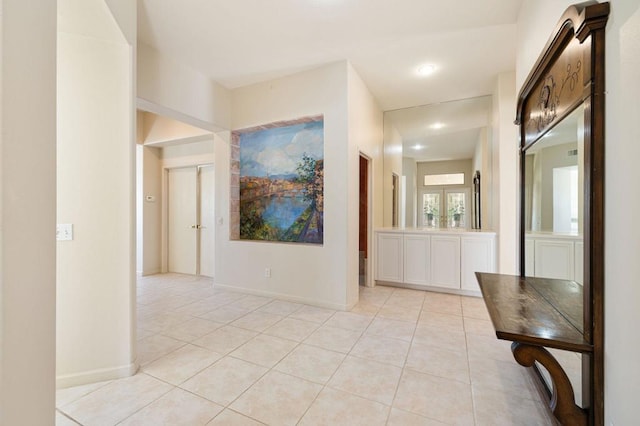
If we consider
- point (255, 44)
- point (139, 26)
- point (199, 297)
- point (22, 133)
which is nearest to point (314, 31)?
point (255, 44)

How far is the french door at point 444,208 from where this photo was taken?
463 centimetres

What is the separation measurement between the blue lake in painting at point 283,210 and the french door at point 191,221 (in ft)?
5.57

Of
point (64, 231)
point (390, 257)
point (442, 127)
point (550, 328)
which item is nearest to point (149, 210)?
point (64, 231)

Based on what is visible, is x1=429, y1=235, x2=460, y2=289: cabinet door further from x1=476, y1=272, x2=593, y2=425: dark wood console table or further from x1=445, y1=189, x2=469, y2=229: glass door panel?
x1=476, y1=272, x2=593, y2=425: dark wood console table

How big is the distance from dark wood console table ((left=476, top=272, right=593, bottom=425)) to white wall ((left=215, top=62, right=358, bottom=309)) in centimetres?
194

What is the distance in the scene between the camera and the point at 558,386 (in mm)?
1199

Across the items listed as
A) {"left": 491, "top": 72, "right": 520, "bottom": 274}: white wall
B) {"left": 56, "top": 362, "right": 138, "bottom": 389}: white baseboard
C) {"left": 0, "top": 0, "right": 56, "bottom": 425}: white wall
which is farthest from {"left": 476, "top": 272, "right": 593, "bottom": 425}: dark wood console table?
{"left": 56, "top": 362, "right": 138, "bottom": 389}: white baseboard

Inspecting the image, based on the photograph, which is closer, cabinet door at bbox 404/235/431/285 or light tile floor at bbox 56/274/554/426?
light tile floor at bbox 56/274/554/426

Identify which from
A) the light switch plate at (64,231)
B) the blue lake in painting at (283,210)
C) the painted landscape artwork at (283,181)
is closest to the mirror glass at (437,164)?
the painted landscape artwork at (283,181)

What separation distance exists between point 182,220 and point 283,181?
2.74m

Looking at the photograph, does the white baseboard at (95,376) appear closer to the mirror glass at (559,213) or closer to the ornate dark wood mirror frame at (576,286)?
the ornate dark wood mirror frame at (576,286)

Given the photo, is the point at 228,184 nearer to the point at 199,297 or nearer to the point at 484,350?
the point at 199,297

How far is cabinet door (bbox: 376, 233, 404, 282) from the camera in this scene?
167 inches

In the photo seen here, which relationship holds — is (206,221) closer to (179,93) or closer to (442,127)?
(179,93)
